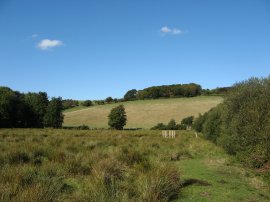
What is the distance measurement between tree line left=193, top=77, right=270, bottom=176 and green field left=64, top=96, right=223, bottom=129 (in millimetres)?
61472

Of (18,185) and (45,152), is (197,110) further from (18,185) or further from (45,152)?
(18,185)

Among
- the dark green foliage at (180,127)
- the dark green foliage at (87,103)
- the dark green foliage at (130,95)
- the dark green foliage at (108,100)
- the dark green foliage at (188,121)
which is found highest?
the dark green foliage at (130,95)

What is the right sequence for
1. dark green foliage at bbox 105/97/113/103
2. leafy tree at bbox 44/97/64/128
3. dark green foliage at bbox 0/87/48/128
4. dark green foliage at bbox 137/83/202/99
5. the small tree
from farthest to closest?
1. dark green foliage at bbox 105/97/113/103
2. dark green foliage at bbox 137/83/202/99
3. the small tree
4. leafy tree at bbox 44/97/64/128
5. dark green foliage at bbox 0/87/48/128

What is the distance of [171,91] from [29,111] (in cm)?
4785

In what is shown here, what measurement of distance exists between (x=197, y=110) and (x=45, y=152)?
255 ft

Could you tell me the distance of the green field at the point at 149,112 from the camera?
9262cm

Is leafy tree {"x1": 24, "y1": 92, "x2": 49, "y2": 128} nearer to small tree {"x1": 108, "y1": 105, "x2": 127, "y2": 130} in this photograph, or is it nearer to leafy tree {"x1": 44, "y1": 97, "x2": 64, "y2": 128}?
leafy tree {"x1": 44, "y1": 97, "x2": 64, "y2": 128}

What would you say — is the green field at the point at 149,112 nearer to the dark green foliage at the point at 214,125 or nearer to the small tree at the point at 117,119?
the small tree at the point at 117,119

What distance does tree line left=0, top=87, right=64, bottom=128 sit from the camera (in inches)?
3110

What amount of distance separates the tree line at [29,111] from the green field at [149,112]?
859cm

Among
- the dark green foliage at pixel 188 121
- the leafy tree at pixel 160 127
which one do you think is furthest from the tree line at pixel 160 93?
the leafy tree at pixel 160 127

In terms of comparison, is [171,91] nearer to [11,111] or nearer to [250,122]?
[11,111]

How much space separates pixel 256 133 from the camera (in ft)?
60.3

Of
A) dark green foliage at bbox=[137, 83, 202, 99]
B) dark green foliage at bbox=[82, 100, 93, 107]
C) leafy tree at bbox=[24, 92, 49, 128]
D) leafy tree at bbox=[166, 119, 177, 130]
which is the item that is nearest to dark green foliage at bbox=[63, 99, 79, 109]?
dark green foliage at bbox=[82, 100, 93, 107]
